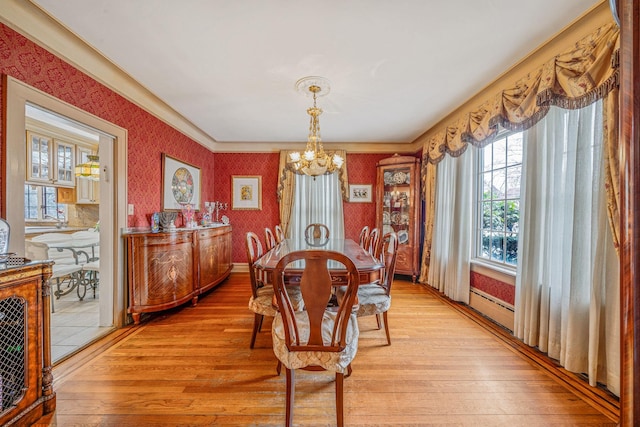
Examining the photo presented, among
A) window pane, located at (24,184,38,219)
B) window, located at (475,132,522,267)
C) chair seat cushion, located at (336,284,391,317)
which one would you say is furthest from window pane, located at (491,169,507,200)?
window pane, located at (24,184,38,219)

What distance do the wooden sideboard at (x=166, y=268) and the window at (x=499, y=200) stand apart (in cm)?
353

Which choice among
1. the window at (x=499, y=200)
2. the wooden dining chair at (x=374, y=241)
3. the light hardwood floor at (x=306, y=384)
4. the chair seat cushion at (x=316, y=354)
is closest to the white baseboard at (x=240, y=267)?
the light hardwood floor at (x=306, y=384)

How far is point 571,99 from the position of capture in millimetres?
1744

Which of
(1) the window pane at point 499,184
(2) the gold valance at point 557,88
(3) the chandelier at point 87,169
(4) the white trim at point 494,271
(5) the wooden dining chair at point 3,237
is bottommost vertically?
(4) the white trim at point 494,271

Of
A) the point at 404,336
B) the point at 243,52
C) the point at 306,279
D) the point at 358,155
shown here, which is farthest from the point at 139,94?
the point at 404,336

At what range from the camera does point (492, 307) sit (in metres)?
2.76

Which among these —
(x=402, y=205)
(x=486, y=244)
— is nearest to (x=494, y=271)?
(x=486, y=244)

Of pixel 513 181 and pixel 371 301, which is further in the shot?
pixel 513 181

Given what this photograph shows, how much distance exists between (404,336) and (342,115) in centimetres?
273

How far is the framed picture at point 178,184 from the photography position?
3.35 meters

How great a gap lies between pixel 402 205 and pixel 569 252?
2.63 meters

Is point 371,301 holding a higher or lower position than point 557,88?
lower

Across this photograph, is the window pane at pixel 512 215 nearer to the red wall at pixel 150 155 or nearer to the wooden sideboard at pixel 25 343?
the red wall at pixel 150 155

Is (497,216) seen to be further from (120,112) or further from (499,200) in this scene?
(120,112)
